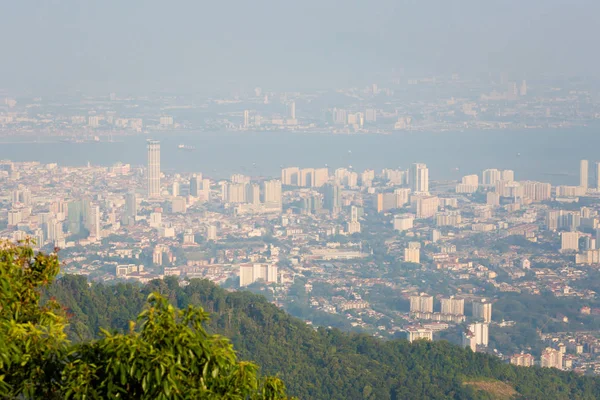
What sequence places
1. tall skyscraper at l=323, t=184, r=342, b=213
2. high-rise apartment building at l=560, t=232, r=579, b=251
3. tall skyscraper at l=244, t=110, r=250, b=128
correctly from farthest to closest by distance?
tall skyscraper at l=244, t=110, r=250, b=128, tall skyscraper at l=323, t=184, r=342, b=213, high-rise apartment building at l=560, t=232, r=579, b=251

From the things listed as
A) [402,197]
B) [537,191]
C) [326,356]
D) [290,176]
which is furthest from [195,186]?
[326,356]

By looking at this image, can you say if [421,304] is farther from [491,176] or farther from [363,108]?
[363,108]

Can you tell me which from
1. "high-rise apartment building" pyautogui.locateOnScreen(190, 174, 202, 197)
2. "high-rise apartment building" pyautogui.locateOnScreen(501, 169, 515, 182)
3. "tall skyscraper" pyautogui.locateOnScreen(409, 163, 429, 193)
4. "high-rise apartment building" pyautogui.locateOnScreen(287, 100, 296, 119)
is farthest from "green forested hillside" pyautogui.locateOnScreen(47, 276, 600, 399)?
"high-rise apartment building" pyautogui.locateOnScreen(287, 100, 296, 119)

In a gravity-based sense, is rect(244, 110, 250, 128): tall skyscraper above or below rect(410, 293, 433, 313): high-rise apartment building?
above

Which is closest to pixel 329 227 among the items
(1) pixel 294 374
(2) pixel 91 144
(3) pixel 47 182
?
(3) pixel 47 182

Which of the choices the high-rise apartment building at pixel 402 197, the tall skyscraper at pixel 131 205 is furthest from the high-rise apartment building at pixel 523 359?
the high-rise apartment building at pixel 402 197

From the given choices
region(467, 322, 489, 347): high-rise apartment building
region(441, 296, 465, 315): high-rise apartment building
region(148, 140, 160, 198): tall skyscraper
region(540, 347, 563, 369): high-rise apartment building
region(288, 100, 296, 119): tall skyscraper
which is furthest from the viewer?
region(288, 100, 296, 119): tall skyscraper

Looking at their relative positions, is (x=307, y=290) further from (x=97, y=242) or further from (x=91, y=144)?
(x=91, y=144)

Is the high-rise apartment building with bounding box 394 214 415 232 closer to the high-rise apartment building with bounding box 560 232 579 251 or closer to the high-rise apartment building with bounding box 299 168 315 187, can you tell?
the high-rise apartment building with bounding box 560 232 579 251
